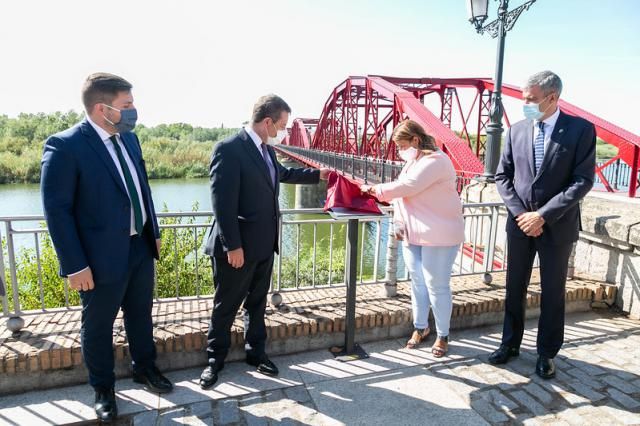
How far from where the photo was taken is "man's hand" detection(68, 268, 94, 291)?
2.06 metres

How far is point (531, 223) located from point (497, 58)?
5.15 meters

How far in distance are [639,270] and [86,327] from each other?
177 inches

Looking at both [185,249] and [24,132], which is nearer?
[185,249]

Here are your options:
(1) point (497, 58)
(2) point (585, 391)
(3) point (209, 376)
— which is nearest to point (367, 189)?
(3) point (209, 376)

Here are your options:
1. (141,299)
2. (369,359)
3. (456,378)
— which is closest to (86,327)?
(141,299)

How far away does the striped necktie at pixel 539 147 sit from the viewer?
2652mm

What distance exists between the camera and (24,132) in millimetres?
54469

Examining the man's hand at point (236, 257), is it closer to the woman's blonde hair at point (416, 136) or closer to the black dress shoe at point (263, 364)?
the black dress shoe at point (263, 364)

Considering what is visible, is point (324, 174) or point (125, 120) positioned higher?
point (125, 120)

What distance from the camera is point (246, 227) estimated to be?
8.39ft

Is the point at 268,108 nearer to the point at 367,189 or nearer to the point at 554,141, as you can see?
the point at 367,189

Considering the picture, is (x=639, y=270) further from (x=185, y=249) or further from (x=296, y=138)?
(x=296, y=138)

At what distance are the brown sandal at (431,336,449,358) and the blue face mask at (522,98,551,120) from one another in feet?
5.78

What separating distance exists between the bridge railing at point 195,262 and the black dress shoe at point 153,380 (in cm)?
88
